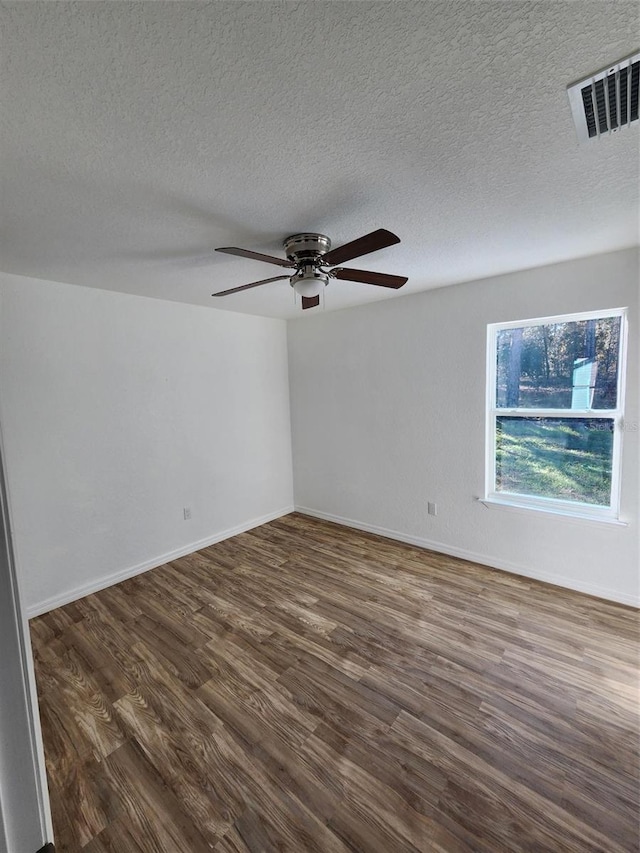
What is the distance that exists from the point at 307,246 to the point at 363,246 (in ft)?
1.52

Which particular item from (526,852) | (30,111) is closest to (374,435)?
(526,852)

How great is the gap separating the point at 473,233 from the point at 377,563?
267 centimetres

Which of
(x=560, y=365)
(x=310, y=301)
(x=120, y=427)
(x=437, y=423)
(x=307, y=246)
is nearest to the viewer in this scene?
(x=307, y=246)

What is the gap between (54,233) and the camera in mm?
1880

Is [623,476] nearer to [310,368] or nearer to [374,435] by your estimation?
[374,435]

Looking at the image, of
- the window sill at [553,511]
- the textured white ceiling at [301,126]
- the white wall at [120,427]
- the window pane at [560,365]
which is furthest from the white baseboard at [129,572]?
the window pane at [560,365]

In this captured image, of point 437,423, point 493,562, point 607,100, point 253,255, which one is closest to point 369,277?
point 253,255

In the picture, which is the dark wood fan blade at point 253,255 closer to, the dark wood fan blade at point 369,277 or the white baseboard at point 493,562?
the dark wood fan blade at point 369,277

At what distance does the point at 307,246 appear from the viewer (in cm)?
197

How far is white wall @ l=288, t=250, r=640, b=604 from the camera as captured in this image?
2596 mm

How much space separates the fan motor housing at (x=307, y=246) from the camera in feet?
6.43

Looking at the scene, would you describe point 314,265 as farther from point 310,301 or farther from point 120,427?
point 120,427

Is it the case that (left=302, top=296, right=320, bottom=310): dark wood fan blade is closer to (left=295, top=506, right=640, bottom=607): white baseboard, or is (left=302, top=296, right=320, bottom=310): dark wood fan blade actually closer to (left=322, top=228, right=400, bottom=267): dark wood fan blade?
(left=322, top=228, right=400, bottom=267): dark wood fan blade

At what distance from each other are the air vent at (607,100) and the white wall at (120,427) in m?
3.15
